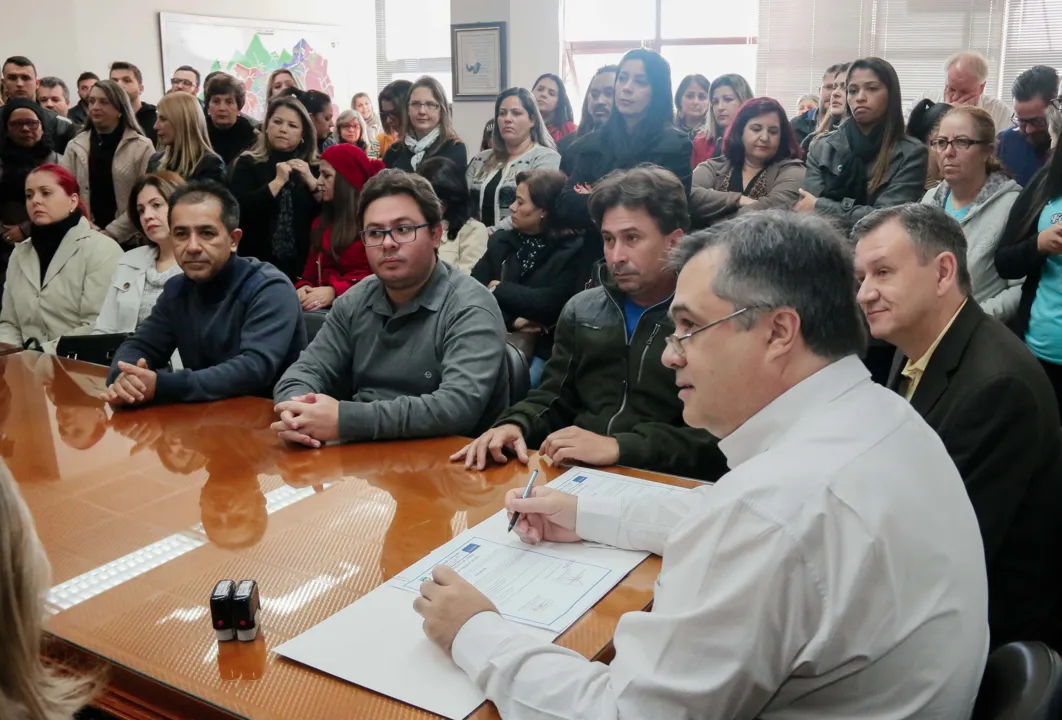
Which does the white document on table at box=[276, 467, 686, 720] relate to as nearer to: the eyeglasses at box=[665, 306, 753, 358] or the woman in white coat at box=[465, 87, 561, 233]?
the eyeglasses at box=[665, 306, 753, 358]

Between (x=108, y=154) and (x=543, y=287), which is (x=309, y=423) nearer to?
(x=543, y=287)

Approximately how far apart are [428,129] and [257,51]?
5.95 meters

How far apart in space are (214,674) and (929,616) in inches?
36.0

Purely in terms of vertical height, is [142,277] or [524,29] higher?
[524,29]

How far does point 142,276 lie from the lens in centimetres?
354

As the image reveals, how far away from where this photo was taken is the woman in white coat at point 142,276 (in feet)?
11.5

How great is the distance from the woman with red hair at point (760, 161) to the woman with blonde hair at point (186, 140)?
8.34 ft

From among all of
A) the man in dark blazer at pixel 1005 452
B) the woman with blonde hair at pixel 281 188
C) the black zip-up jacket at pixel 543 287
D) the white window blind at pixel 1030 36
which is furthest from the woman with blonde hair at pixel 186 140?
the white window blind at pixel 1030 36

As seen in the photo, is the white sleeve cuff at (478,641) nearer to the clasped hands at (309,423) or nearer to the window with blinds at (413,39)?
the clasped hands at (309,423)

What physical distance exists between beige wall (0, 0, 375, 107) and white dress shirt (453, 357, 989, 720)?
846cm

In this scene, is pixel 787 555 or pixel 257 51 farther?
pixel 257 51

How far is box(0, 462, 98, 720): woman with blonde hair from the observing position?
870 mm

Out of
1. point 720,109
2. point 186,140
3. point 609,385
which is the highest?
point 720,109

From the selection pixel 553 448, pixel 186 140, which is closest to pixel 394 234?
pixel 553 448
